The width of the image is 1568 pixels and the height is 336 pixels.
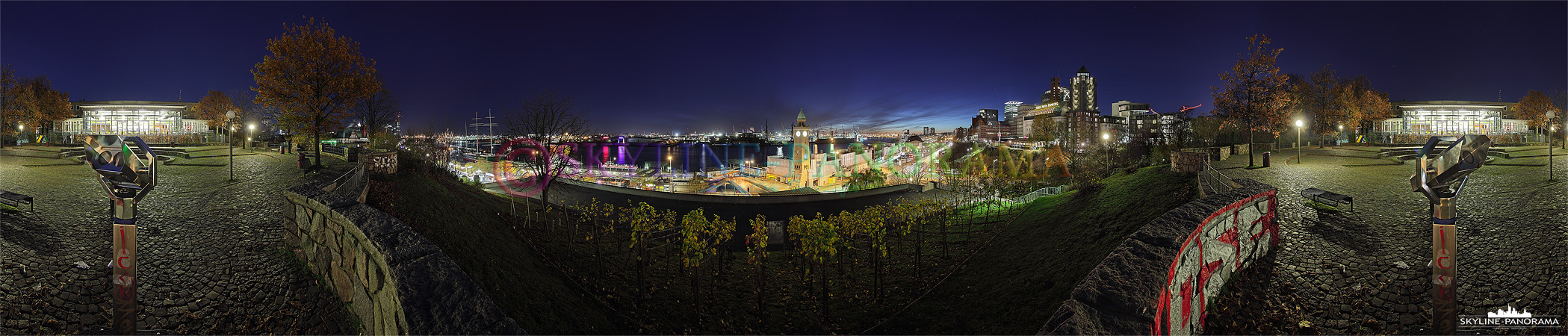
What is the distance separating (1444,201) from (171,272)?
11.9m

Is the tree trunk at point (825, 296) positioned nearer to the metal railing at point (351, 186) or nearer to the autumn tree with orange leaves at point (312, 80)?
the metal railing at point (351, 186)

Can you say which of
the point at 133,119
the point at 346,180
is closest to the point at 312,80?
the point at 346,180

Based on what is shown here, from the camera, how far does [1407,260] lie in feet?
20.1

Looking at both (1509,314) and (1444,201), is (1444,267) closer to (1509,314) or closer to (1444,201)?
(1444,201)

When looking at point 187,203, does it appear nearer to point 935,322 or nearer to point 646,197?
point 935,322

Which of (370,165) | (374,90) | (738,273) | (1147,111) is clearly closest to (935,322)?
(738,273)

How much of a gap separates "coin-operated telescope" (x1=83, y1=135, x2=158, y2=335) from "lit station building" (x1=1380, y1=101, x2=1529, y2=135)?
6305cm

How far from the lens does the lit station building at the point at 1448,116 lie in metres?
39.7

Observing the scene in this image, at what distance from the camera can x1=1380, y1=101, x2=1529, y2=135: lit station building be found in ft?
130

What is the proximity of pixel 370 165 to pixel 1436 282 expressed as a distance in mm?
15791

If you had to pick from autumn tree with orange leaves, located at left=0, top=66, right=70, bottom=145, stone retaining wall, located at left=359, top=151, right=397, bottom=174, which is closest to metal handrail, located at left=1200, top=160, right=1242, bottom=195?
stone retaining wall, located at left=359, top=151, right=397, bottom=174

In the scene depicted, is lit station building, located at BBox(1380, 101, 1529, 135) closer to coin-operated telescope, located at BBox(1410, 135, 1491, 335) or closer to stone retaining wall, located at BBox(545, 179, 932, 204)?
stone retaining wall, located at BBox(545, 179, 932, 204)

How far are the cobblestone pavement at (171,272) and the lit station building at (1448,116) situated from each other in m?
62.9

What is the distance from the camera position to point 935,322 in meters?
7.34
